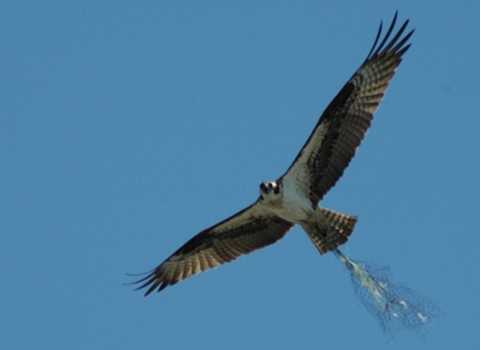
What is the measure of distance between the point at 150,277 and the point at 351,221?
3203 mm

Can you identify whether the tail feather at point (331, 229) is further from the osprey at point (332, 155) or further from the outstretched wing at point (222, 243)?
the outstretched wing at point (222, 243)

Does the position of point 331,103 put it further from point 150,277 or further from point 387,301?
point 150,277

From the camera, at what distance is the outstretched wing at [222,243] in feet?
38.9

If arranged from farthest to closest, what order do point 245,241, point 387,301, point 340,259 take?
1. point 245,241
2. point 340,259
3. point 387,301

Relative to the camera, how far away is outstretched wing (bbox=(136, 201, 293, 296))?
1186 cm

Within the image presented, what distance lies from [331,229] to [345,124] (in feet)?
4.08

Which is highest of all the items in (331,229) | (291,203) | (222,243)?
(222,243)

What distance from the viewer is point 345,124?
35.3ft

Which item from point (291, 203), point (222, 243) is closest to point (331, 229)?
point (291, 203)

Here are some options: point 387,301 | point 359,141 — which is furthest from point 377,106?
point 387,301

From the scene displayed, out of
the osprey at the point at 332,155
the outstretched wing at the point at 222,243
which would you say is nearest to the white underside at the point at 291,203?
the osprey at the point at 332,155

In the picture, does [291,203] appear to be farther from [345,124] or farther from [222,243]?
[222,243]

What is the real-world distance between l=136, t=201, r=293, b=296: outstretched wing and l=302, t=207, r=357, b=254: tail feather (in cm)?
94

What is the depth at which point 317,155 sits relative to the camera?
10844 mm
